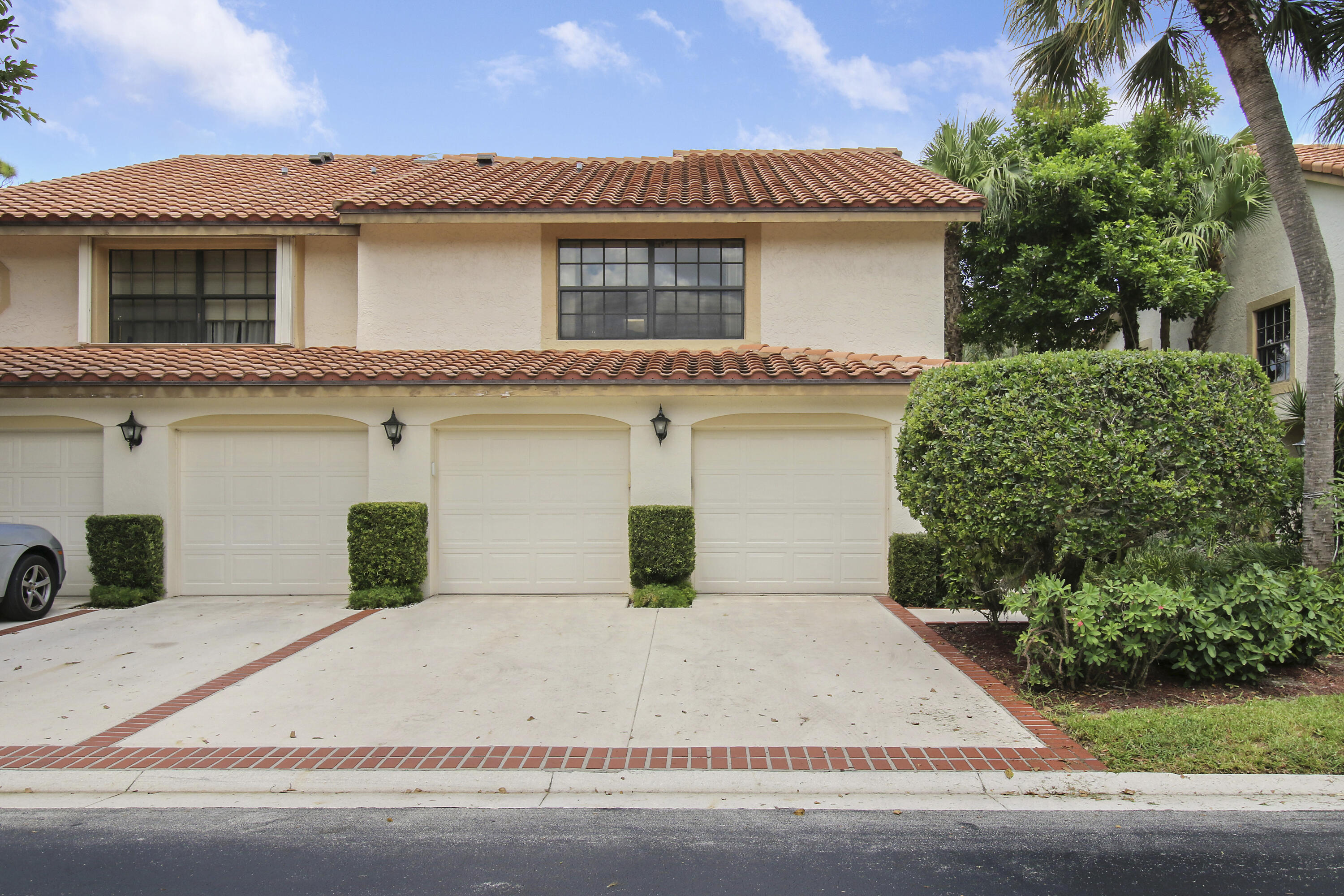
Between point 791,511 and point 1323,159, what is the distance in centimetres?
1064

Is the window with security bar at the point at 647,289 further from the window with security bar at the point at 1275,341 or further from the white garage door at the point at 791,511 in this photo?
the window with security bar at the point at 1275,341

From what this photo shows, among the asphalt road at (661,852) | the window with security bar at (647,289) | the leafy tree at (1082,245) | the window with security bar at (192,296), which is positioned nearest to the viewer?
the asphalt road at (661,852)

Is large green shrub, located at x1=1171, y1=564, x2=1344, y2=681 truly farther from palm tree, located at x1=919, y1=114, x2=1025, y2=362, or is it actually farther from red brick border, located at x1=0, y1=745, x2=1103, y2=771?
palm tree, located at x1=919, y1=114, x2=1025, y2=362

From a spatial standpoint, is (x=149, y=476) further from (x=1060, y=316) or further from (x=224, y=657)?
(x=1060, y=316)

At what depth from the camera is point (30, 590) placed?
866 cm

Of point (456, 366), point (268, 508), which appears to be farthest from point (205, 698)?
point (456, 366)

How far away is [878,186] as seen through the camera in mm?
11906

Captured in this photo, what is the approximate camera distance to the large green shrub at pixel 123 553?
31.5 ft

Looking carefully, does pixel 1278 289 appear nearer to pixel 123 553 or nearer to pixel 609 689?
pixel 609 689

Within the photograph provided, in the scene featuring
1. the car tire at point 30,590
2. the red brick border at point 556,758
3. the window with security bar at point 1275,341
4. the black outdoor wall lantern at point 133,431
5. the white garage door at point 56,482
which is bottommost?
the red brick border at point 556,758

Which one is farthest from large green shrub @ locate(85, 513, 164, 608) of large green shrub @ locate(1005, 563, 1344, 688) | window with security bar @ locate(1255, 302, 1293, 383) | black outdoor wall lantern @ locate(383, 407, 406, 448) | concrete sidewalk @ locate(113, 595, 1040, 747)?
window with security bar @ locate(1255, 302, 1293, 383)

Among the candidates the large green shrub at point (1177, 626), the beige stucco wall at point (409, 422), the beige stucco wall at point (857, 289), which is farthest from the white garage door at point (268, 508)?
the large green shrub at point (1177, 626)

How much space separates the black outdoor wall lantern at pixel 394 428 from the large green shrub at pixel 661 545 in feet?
10.7

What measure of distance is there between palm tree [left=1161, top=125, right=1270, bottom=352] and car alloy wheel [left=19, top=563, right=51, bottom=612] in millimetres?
18164
